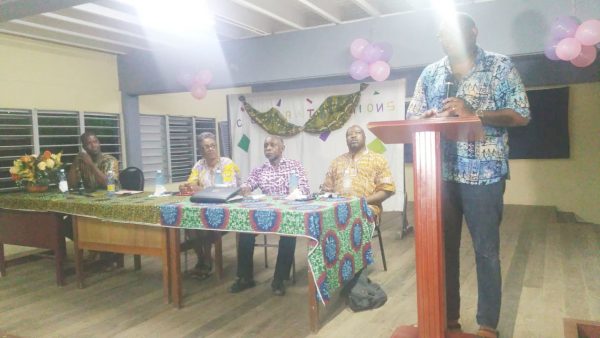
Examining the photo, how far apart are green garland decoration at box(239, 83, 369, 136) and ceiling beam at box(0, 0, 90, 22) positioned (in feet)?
10.3

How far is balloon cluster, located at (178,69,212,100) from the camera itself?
5.03 metres

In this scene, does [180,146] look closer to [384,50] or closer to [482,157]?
[384,50]

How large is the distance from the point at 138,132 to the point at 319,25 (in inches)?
113

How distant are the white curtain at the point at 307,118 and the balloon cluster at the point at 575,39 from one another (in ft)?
5.31

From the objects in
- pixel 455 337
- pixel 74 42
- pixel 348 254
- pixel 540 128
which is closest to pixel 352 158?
pixel 348 254

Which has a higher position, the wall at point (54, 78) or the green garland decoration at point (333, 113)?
the wall at point (54, 78)

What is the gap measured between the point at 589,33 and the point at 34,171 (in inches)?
176

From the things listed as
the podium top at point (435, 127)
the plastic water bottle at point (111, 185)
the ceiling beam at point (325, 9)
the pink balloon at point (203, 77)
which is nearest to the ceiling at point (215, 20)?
the ceiling beam at point (325, 9)

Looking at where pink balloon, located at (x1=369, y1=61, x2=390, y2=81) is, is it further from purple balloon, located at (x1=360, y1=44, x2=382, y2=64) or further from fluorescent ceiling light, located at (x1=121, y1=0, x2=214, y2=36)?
fluorescent ceiling light, located at (x1=121, y1=0, x2=214, y2=36)

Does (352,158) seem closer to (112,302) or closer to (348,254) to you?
(348,254)

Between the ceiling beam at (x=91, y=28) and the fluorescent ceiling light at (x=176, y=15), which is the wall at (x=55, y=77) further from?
the fluorescent ceiling light at (x=176, y=15)

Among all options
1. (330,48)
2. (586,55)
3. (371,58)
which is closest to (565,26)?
(586,55)

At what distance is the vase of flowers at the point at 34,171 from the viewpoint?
378 centimetres

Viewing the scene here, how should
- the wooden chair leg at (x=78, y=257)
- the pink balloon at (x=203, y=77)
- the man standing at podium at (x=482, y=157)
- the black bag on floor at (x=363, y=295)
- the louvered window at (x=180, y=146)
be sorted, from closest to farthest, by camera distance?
the man standing at podium at (x=482, y=157), the black bag on floor at (x=363, y=295), the wooden chair leg at (x=78, y=257), the pink balloon at (x=203, y=77), the louvered window at (x=180, y=146)
